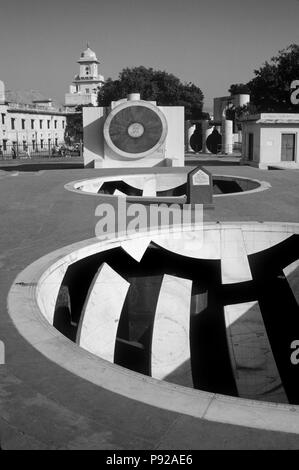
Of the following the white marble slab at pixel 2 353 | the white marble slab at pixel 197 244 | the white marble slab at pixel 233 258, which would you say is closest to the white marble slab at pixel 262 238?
the white marble slab at pixel 233 258

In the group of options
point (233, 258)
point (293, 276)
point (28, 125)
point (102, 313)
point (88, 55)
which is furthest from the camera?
point (88, 55)

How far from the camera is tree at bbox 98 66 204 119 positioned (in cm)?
7088

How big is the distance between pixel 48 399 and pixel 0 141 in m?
60.2

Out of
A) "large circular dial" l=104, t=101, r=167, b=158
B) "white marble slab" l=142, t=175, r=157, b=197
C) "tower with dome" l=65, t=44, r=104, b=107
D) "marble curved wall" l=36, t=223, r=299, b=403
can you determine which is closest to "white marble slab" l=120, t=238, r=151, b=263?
"marble curved wall" l=36, t=223, r=299, b=403

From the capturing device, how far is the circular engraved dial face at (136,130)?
2938 centimetres

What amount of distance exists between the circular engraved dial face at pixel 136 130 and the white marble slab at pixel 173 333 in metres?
18.1

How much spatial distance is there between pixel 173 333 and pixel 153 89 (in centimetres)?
6355

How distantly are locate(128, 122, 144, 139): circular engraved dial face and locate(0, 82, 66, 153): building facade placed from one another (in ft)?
98.4

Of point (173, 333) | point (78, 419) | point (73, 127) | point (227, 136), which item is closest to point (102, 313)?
point (173, 333)

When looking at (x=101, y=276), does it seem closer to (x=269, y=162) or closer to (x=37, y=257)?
(x=37, y=257)

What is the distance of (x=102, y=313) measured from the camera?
10.3 meters

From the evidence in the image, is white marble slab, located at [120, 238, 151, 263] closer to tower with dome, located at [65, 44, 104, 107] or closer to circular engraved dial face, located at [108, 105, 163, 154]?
circular engraved dial face, located at [108, 105, 163, 154]

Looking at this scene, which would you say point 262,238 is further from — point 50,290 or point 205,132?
point 205,132
